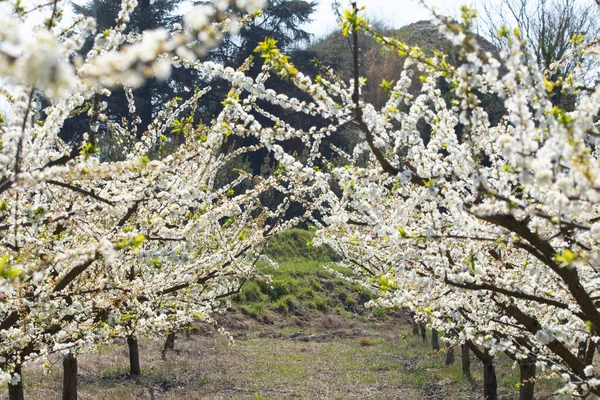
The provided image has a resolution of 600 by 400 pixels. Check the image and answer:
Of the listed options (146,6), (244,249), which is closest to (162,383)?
(244,249)

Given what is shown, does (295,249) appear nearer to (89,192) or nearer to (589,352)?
(589,352)

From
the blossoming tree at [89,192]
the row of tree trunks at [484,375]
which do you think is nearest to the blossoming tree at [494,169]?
the blossoming tree at [89,192]

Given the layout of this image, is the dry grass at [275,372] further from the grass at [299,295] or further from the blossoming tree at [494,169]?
the blossoming tree at [494,169]

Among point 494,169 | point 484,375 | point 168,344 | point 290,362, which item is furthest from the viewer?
point 290,362

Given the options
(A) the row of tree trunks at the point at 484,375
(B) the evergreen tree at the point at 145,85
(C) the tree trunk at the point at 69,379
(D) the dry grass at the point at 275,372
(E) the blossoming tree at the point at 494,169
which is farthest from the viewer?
(B) the evergreen tree at the point at 145,85

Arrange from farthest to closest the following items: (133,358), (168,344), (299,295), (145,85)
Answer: (145,85)
(299,295)
(168,344)
(133,358)

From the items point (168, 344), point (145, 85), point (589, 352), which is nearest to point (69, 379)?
point (589, 352)

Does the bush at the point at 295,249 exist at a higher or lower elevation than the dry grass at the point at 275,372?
higher

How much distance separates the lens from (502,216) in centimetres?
→ 271

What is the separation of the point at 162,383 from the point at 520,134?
10.3 m

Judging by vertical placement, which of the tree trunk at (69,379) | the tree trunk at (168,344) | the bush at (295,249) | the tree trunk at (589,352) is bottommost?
the tree trunk at (168,344)

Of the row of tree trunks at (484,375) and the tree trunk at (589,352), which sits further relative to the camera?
the row of tree trunks at (484,375)

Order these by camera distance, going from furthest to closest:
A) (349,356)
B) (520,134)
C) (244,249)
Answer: (349,356) < (244,249) < (520,134)

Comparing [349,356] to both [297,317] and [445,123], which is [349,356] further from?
[445,123]
